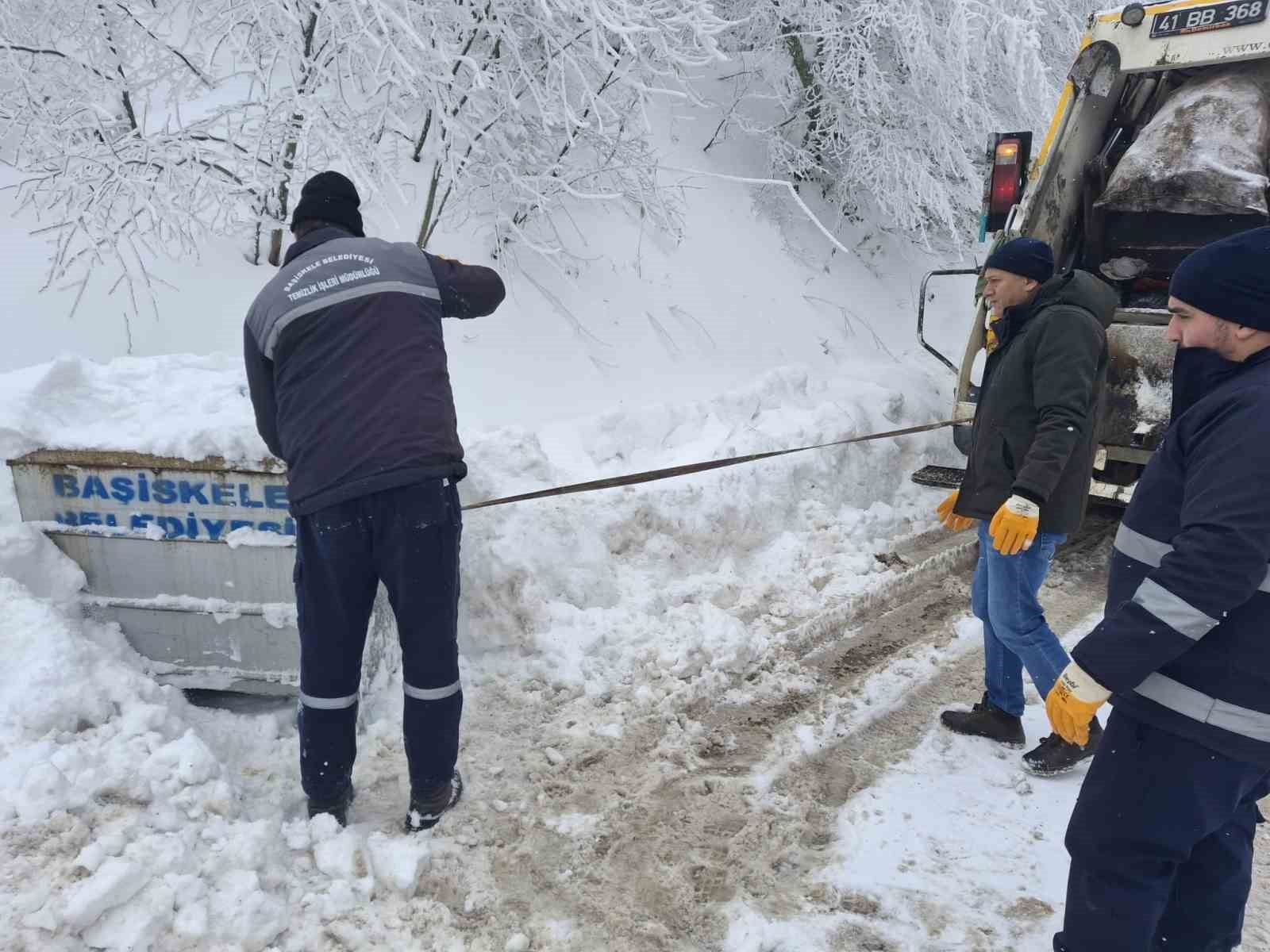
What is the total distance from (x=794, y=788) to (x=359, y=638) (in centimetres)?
154

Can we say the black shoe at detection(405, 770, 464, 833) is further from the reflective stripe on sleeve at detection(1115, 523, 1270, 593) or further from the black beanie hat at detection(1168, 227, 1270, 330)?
the black beanie hat at detection(1168, 227, 1270, 330)

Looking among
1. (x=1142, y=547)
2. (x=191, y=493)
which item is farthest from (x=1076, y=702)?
(x=191, y=493)

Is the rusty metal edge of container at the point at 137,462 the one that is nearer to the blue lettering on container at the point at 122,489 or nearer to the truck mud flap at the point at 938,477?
the blue lettering on container at the point at 122,489

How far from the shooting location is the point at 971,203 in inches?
364

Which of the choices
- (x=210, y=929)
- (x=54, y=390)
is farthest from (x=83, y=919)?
(x=54, y=390)

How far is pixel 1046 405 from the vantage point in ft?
9.25

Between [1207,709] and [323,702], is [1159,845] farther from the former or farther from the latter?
[323,702]

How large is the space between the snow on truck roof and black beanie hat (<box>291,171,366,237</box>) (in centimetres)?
510

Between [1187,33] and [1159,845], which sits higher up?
[1187,33]

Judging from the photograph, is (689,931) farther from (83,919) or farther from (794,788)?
(83,919)

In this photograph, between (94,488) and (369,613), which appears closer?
(369,613)

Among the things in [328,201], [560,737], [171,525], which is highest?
[328,201]

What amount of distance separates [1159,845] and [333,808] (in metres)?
2.25

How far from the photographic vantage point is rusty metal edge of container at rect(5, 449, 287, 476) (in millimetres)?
2930
